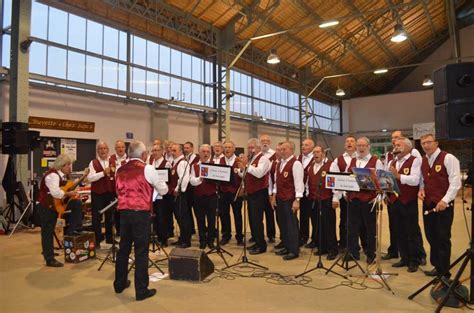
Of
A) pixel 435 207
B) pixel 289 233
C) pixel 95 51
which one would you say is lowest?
pixel 289 233

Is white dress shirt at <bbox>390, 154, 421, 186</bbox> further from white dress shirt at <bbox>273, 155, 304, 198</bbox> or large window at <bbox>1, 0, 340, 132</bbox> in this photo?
large window at <bbox>1, 0, 340, 132</bbox>

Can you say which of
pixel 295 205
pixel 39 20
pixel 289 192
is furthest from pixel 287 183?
pixel 39 20

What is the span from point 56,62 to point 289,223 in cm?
794

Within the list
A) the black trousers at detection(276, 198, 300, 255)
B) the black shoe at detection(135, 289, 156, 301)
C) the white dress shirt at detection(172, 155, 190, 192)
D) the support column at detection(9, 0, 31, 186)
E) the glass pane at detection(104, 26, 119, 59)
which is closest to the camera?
the black shoe at detection(135, 289, 156, 301)

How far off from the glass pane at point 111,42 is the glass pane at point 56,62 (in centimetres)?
139

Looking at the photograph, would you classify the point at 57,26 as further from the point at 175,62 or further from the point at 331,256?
the point at 331,256

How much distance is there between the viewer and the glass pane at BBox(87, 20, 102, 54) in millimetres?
10595

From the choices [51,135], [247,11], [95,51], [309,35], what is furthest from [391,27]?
[51,135]

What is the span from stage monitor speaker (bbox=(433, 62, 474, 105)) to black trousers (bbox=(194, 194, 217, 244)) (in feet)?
11.2

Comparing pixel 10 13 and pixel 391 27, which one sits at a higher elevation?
pixel 391 27

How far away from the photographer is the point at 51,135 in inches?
A: 384

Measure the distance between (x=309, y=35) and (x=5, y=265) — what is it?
46.0 feet

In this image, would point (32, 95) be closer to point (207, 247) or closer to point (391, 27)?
point (207, 247)

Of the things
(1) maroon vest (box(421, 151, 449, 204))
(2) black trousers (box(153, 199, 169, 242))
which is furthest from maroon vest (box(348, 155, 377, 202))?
(2) black trousers (box(153, 199, 169, 242))
